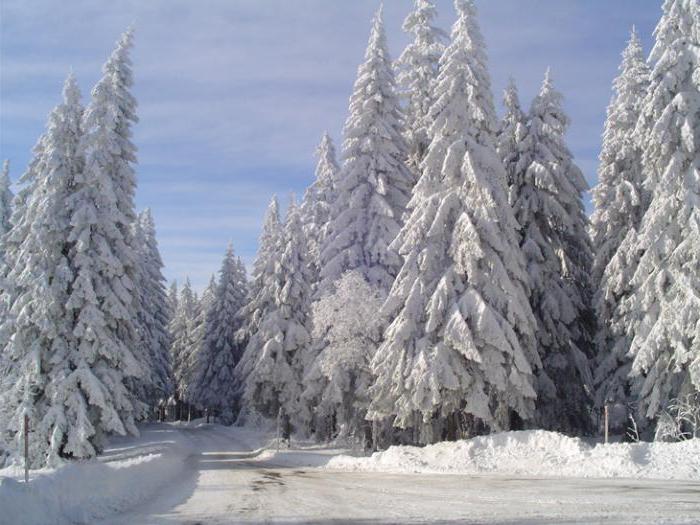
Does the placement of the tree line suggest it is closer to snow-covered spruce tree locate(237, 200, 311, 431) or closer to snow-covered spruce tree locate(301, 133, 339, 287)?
snow-covered spruce tree locate(237, 200, 311, 431)

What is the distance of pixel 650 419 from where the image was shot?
25.0 meters

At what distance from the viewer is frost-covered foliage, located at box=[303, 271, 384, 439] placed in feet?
91.2

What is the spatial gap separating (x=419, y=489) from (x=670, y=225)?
50.4ft

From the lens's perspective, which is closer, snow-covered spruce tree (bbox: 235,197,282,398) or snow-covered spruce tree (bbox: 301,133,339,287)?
snow-covered spruce tree (bbox: 301,133,339,287)

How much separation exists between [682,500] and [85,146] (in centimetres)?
2423

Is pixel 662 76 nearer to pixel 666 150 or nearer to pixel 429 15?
pixel 666 150

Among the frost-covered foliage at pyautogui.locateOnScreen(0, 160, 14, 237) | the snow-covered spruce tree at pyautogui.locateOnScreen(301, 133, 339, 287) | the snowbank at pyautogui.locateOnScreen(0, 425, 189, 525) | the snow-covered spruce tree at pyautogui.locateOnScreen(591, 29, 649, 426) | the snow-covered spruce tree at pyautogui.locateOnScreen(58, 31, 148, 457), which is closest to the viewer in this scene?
the snowbank at pyautogui.locateOnScreen(0, 425, 189, 525)

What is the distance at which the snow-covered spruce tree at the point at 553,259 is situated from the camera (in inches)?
1087

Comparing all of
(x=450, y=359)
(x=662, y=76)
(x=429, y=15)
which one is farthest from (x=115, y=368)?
(x=662, y=76)

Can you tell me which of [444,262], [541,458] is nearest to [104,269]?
[444,262]

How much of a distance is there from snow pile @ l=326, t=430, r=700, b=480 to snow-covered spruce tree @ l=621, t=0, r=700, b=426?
6158 mm

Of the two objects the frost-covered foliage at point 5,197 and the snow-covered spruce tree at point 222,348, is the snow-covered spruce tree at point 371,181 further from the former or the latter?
the snow-covered spruce tree at point 222,348

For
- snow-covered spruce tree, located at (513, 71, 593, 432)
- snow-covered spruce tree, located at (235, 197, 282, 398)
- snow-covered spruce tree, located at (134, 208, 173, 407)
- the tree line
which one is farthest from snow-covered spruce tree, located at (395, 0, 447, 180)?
snow-covered spruce tree, located at (134, 208, 173, 407)

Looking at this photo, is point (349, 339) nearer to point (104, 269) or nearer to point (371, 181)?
point (371, 181)
